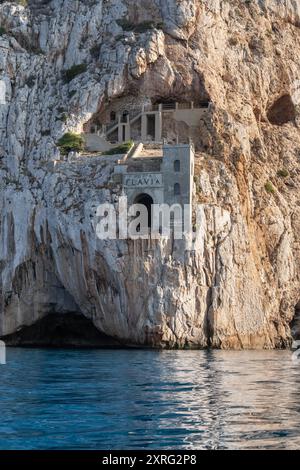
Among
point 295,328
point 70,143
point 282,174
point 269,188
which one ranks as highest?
point 70,143

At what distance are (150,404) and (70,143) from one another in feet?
127

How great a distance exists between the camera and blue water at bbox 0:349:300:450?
922 inches

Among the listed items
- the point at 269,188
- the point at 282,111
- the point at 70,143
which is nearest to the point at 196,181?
the point at 269,188

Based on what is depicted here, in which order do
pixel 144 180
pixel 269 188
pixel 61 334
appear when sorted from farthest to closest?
pixel 269 188 < pixel 61 334 < pixel 144 180

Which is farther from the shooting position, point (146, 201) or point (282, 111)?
point (282, 111)

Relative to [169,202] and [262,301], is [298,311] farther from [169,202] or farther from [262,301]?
[169,202]

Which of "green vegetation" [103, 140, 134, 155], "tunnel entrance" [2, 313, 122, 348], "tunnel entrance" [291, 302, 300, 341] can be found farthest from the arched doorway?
"tunnel entrance" [291, 302, 300, 341]

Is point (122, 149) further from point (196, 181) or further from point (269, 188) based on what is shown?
point (269, 188)

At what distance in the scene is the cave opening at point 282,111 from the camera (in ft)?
258

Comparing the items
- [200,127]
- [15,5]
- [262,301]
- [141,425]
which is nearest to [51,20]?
[15,5]

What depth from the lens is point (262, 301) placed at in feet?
208

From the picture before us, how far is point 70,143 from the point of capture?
65.8 metres

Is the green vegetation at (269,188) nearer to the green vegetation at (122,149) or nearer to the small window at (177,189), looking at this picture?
the green vegetation at (122,149)

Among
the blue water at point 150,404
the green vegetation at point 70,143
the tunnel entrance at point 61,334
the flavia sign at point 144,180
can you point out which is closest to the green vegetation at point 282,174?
the flavia sign at point 144,180
